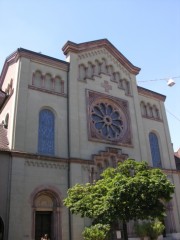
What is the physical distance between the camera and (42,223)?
18.2 m

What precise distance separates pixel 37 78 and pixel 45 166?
750cm

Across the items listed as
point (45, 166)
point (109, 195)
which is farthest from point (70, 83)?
point (109, 195)

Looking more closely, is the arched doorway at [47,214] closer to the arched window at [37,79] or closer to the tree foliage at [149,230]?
the tree foliage at [149,230]

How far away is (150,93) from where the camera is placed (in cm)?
3003

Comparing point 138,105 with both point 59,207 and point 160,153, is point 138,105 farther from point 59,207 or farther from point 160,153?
point 59,207

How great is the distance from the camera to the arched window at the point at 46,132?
2020cm

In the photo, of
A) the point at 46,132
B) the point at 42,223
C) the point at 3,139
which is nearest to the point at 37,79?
the point at 46,132

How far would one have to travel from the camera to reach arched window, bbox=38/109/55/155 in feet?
66.3

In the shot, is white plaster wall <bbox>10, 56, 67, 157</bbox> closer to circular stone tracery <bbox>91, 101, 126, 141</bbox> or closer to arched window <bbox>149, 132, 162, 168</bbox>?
circular stone tracery <bbox>91, 101, 126, 141</bbox>

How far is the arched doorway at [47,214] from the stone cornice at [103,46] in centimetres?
1324

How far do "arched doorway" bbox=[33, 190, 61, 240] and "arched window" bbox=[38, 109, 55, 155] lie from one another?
3.17m

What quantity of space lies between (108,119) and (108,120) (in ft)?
0.34

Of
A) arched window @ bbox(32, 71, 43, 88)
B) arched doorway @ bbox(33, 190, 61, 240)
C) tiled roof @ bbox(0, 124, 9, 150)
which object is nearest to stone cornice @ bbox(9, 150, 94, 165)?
tiled roof @ bbox(0, 124, 9, 150)

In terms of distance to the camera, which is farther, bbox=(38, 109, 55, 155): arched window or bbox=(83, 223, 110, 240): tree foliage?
bbox=(38, 109, 55, 155): arched window
